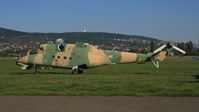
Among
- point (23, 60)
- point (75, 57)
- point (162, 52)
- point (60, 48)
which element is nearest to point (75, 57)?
point (75, 57)

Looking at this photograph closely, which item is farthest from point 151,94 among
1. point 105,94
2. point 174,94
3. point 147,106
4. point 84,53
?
point 84,53

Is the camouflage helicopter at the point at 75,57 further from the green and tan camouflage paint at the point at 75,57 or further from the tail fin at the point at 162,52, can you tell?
the tail fin at the point at 162,52

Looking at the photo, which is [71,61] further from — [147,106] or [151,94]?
[147,106]

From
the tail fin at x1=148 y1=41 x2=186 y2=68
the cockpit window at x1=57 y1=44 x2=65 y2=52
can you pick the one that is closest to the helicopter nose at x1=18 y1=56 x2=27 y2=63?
the cockpit window at x1=57 y1=44 x2=65 y2=52

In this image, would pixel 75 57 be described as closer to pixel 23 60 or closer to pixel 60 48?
pixel 60 48

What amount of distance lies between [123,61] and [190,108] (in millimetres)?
24235

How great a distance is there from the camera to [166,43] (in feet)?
123

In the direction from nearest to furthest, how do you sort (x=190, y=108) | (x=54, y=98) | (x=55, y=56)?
(x=190, y=108) < (x=54, y=98) < (x=55, y=56)

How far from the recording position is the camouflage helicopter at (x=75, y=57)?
35656 millimetres

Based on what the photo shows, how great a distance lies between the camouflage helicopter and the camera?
117 feet

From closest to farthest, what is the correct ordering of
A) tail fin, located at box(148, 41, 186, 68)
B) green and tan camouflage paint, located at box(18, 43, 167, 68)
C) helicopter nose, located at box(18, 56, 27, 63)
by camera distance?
1. green and tan camouflage paint, located at box(18, 43, 167, 68)
2. helicopter nose, located at box(18, 56, 27, 63)
3. tail fin, located at box(148, 41, 186, 68)

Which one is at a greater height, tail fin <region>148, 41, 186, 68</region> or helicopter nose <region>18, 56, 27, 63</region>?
tail fin <region>148, 41, 186, 68</region>

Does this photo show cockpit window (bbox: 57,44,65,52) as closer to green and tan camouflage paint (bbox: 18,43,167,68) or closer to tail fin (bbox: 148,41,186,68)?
green and tan camouflage paint (bbox: 18,43,167,68)

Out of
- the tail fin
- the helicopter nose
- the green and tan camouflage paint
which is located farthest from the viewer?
the tail fin
